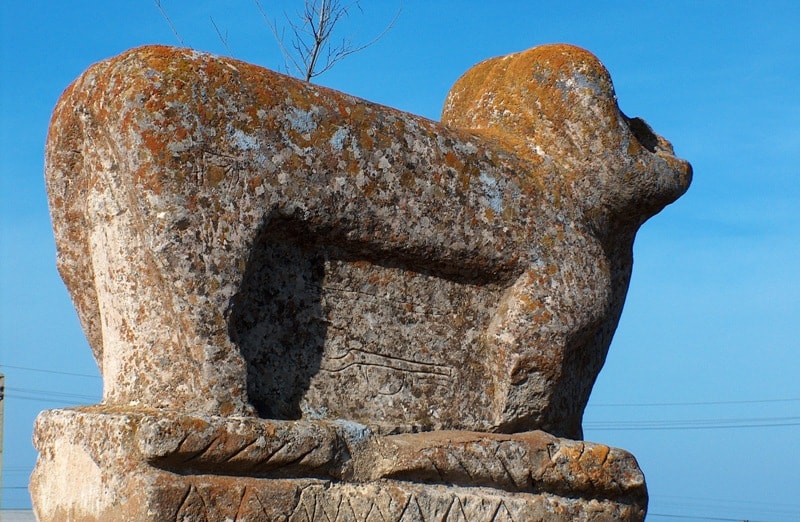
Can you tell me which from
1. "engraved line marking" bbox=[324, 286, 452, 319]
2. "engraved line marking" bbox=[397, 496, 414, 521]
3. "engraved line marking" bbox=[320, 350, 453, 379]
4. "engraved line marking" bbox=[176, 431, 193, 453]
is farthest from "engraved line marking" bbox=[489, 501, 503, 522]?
"engraved line marking" bbox=[176, 431, 193, 453]

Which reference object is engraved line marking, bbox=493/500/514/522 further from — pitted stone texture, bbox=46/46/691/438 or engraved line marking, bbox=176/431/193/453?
engraved line marking, bbox=176/431/193/453

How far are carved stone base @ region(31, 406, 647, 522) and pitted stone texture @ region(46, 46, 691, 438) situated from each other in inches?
7.4

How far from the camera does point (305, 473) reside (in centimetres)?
378

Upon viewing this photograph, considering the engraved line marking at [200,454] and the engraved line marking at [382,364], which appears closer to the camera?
the engraved line marking at [200,454]

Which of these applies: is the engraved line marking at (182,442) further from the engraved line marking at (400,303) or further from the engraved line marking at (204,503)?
the engraved line marking at (400,303)

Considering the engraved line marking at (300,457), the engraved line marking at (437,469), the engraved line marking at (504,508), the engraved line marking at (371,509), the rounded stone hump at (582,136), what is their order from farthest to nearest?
the rounded stone hump at (582,136), the engraved line marking at (504,508), the engraved line marking at (437,469), the engraved line marking at (371,509), the engraved line marking at (300,457)

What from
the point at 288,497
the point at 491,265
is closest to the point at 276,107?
the point at 491,265

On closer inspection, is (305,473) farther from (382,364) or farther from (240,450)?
(382,364)

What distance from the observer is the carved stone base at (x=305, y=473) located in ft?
11.5

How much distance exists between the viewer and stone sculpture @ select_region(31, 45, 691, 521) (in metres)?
3.74

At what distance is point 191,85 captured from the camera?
384 centimetres

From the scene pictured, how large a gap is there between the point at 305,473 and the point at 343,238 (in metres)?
0.89

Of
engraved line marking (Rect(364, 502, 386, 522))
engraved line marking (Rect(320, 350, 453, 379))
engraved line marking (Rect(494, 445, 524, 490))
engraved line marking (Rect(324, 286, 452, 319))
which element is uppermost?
engraved line marking (Rect(324, 286, 452, 319))

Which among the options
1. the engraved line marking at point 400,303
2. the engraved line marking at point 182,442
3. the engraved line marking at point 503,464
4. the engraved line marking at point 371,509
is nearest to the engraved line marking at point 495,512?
the engraved line marking at point 503,464
